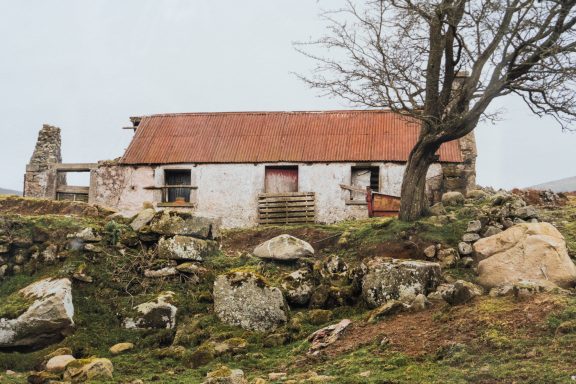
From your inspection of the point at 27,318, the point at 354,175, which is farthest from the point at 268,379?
the point at 354,175

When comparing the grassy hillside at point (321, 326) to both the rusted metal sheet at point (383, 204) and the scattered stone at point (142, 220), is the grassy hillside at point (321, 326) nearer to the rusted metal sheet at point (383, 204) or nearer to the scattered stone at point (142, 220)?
the scattered stone at point (142, 220)

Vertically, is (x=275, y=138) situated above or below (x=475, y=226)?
above

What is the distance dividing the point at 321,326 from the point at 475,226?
484cm

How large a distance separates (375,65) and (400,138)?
983 centimetres

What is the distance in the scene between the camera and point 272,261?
44.4 ft

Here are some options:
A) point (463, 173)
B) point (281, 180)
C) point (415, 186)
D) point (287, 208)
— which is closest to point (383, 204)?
point (463, 173)

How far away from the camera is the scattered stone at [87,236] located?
42.7 ft

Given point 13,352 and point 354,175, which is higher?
point 354,175

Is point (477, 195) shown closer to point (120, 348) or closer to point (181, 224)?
point (181, 224)

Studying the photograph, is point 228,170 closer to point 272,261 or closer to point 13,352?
point 272,261

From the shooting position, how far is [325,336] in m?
10.0

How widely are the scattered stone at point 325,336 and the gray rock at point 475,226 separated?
4.63m

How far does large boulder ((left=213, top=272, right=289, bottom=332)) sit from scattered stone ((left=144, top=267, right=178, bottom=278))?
1638 millimetres

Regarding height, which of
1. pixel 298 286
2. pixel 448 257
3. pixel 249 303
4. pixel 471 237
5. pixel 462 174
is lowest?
pixel 249 303
